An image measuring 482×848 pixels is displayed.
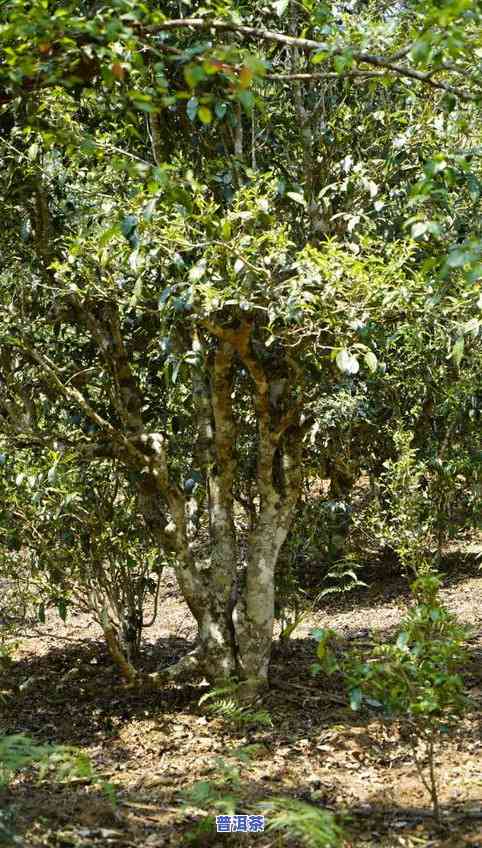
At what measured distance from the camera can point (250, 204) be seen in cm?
382

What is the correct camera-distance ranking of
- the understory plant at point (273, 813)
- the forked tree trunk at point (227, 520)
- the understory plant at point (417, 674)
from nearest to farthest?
the understory plant at point (273, 813) < the understory plant at point (417, 674) < the forked tree trunk at point (227, 520)

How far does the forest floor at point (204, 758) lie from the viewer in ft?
11.0

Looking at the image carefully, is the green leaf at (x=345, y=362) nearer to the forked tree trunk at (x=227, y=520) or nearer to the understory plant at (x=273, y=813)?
the forked tree trunk at (x=227, y=520)

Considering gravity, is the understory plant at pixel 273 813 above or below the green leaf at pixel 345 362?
below

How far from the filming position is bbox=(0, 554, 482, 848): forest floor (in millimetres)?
3350

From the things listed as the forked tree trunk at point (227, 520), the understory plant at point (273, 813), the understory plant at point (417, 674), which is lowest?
the understory plant at point (273, 813)

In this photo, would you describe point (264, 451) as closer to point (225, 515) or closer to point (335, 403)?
point (225, 515)

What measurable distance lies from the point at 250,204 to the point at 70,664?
4.04m

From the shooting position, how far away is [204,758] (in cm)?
438

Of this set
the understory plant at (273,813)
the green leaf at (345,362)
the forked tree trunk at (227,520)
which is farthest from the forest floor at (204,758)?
the green leaf at (345,362)

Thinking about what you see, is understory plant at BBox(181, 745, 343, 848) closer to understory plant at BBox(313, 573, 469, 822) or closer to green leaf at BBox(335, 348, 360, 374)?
understory plant at BBox(313, 573, 469, 822)

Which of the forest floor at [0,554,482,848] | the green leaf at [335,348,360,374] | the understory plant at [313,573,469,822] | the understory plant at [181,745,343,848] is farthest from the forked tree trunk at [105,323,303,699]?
the understory plant at [313,573,469,822]

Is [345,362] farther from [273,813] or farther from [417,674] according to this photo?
[273,813]

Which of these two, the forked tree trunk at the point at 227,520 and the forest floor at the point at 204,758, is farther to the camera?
the forked tree trunk at the point at 227,520
